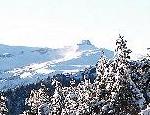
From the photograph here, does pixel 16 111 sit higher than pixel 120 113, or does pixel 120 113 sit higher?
pixel 120 113

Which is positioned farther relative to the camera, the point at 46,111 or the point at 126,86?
the point at 46,111

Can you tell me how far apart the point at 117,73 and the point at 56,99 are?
65.5 ft

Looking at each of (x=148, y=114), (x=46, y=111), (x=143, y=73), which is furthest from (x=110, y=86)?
(x=46, y=111)

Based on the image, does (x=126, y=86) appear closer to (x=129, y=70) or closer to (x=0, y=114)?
(x=129, y=70)

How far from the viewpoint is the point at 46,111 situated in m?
57.1

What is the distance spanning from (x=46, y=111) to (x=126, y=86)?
2701cm

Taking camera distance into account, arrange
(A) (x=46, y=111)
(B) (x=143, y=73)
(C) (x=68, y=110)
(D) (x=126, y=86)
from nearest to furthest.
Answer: (D) (x=126, y=86) < (B) (x=143, y=73) < (C) (x=68, y=110) < (A) (x=46, y=111)

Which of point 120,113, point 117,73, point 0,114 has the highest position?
point 117,73

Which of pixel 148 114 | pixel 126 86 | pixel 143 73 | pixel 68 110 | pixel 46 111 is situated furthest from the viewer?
pixel 46 111

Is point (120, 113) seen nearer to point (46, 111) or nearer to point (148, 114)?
point (148, 114)

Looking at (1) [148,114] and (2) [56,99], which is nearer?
(1) [148,114]

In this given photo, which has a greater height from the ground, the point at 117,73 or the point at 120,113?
the point at 117,73

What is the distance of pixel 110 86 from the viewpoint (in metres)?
33.1

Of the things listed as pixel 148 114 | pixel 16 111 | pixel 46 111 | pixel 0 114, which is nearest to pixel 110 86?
pixel 148 114
